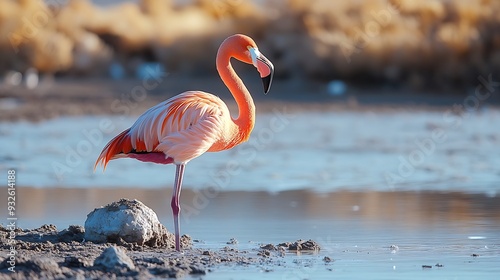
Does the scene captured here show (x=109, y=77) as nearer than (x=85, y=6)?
Yes

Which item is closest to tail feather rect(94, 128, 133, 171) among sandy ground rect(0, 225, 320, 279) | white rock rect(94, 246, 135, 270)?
sandy ground rect(0, 225, 320, 279)

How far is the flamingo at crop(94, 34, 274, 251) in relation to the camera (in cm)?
754

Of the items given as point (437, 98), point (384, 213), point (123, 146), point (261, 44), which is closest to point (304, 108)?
point (437, 98)

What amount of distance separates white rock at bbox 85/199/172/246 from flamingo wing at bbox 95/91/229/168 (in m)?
0.41

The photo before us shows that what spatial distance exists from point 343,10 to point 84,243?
19182 mm

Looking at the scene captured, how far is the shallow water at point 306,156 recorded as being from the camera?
1102 cm

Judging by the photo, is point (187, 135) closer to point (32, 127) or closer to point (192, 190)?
point (192, 190)

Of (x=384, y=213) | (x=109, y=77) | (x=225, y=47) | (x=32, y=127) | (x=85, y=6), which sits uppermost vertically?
(x=85, y=6)

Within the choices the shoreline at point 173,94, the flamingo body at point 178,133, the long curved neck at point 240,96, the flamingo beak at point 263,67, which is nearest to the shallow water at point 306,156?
the shoreline at point 173,94

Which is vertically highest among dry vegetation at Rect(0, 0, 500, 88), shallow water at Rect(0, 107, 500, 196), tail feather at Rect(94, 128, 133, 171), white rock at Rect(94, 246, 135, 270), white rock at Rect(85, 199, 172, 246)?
dry vegetation at Rect(0, 0, 500, 88)

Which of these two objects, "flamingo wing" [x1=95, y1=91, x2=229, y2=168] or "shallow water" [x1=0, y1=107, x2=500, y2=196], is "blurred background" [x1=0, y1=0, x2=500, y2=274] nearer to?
"shallow water" [x1=0, y1=107, x2=500, y2=196]

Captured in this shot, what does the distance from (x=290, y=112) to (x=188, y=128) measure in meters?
11.0

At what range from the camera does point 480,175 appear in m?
11.5

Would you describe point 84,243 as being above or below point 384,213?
below
